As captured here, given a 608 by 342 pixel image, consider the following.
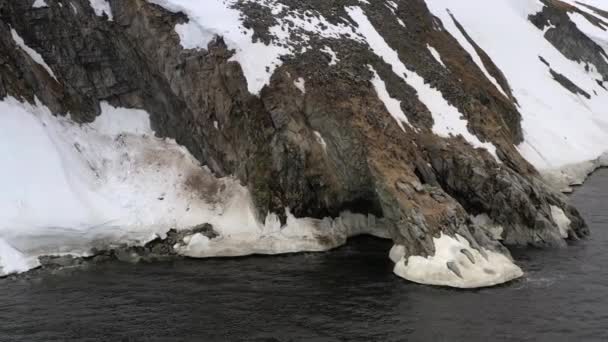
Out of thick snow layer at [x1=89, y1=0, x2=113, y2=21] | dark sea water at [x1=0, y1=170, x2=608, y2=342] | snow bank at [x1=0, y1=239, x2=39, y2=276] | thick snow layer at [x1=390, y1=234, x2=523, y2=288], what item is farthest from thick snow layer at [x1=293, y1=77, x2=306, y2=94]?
snow bank at [x1=0, y1=239, x2=39, y2=276]

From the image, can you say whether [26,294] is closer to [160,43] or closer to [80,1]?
[160,43]

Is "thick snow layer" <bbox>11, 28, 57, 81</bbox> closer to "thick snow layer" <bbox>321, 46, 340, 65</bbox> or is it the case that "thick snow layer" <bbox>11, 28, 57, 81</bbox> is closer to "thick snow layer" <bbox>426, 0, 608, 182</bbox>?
"thick snow layer" <bbox>321, 46, 340, 65</bbox>

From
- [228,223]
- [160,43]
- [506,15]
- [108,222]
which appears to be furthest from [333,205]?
[506,15]

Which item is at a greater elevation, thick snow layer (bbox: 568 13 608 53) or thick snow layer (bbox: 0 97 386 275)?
thick snow layer (bbox: 568 13 608 53)

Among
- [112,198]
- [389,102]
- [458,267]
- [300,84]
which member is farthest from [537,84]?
[112,198]

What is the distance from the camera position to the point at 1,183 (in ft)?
103

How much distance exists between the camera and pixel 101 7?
3900 centimetres

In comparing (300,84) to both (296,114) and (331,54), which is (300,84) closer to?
(296,114)

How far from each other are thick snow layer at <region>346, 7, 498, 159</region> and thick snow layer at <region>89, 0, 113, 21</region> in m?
17.8

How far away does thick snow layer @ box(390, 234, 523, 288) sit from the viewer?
87.6ft

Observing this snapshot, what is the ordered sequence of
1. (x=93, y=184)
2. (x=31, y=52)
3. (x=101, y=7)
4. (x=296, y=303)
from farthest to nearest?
1. (x=101, y=7)
2. (x=31, y=52)
3. (x=93, y=184)
4. (x=296, y=303)

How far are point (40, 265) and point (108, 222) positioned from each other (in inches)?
172

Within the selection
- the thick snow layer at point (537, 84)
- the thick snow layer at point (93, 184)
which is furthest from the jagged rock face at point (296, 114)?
the thick snow layer at point (537, 84)

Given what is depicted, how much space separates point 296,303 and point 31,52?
2516 centimetres
